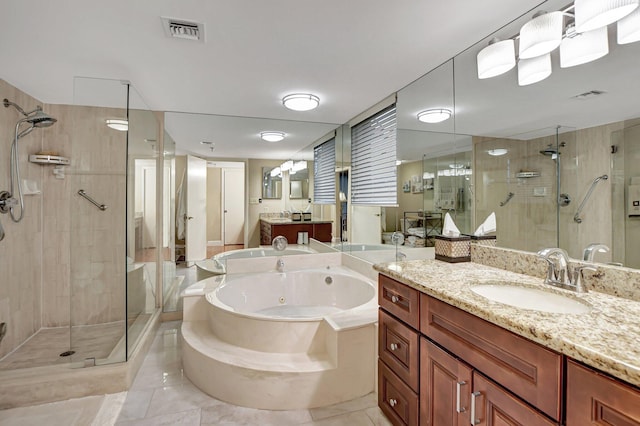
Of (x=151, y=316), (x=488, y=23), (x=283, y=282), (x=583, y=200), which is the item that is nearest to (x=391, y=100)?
(x=488, y=23)

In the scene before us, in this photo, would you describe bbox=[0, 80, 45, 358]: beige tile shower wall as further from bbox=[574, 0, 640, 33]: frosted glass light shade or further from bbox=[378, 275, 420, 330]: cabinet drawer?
bbox=[574, 0, 640, 33]: frosted glass light shade

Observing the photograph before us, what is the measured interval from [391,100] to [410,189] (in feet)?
2.72

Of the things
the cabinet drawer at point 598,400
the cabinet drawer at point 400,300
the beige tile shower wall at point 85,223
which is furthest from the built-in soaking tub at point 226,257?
the cabinet drawer at point 598,400

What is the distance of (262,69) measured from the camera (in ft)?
7.09

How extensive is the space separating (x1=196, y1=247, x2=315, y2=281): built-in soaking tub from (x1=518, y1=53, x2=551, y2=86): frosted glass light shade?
2555 millimetres

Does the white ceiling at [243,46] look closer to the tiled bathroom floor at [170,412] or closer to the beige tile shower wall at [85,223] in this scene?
the beige tile shower wall at [85,223]

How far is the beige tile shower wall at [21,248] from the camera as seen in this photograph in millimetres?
2467

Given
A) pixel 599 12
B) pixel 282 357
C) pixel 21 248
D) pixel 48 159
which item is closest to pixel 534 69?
pixel 599 12

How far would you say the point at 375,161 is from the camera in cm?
300

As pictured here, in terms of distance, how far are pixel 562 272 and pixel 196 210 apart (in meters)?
3.29

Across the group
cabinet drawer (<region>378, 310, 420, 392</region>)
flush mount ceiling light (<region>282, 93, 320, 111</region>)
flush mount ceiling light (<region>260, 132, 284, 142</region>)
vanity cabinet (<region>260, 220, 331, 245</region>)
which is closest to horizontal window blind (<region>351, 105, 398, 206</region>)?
vanity cabinet (<region>260, 220, 331, 245</region>)

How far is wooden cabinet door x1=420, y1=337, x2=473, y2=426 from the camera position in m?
1.14

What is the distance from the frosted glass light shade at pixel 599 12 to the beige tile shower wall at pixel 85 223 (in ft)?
9.03

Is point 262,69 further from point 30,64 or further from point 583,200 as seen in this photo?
point 583,200
